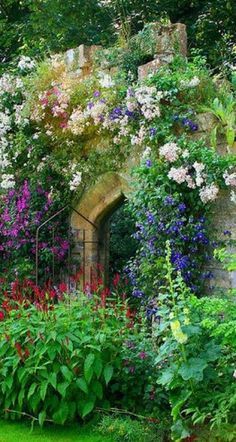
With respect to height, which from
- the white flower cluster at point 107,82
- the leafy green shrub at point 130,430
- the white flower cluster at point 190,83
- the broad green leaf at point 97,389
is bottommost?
the leafy green shrub at point 130,430

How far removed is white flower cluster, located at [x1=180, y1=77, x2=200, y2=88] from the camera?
20.0 feet

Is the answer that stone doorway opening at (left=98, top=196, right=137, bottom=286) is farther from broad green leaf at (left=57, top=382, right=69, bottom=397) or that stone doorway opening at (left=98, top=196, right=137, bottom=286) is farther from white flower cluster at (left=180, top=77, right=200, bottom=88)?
broad green leaf at (left=57, top=382, right=69, bottom=397)

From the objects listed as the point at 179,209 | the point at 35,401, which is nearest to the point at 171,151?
the point at 179,209

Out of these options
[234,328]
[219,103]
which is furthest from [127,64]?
[234,328]

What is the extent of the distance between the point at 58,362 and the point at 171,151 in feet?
6.90

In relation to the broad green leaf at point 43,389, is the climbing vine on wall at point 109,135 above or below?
above

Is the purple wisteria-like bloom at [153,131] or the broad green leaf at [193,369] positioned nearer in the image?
the broad green leaf at [193,369]

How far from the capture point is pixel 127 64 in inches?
276

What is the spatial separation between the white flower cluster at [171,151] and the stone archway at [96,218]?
1259 millimetres

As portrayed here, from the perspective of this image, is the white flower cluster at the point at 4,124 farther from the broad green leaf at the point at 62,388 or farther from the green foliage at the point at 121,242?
the broad green leaf at the point at 62,388

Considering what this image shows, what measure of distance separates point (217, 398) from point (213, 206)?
213cm

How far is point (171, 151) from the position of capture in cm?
586

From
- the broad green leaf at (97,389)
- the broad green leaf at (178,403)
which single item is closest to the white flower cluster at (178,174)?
the broad green leaf at (97,389)

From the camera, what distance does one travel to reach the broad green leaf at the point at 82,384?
15.2 ft
